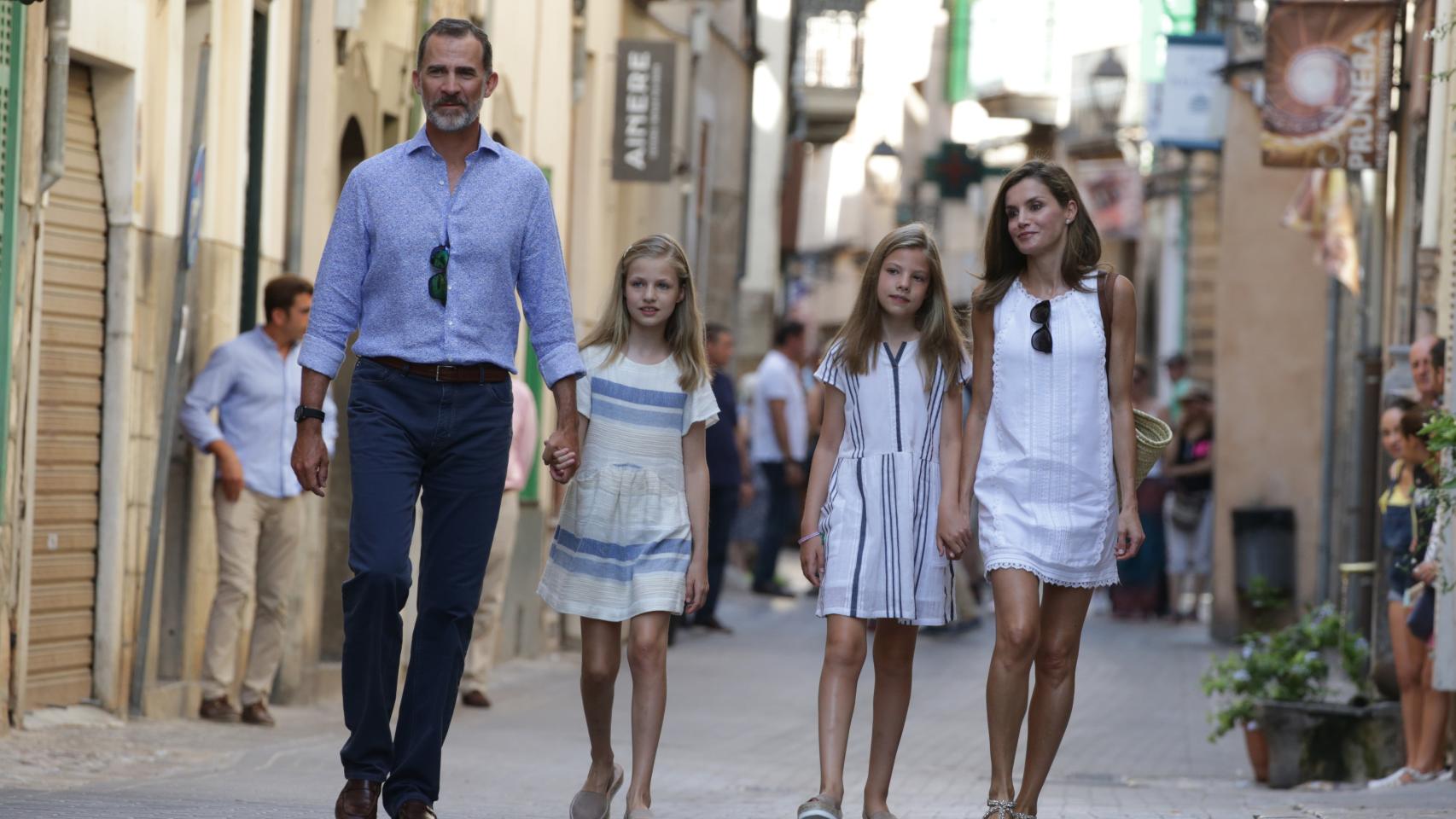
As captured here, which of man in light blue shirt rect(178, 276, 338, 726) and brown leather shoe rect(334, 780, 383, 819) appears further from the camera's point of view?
man in light blue shirt rect(178, 276, 338, 726)

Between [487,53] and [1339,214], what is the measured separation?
13.2 meters

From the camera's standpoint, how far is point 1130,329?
22.9 ft

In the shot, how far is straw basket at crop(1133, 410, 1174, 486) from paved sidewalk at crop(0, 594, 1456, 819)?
132 cm

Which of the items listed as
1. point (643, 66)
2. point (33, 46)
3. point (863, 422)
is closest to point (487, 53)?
point (863, 422)

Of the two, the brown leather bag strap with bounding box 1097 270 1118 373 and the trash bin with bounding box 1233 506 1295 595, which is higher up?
the brown leather bag strap with bounding box 1097 270 1118 373

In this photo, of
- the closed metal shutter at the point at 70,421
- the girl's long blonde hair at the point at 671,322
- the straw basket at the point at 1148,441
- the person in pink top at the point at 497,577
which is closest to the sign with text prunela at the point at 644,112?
the person in pink top at the point at 497,577

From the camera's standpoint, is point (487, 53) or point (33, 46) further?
point (33, 46)

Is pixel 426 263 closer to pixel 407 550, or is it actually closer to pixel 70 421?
pixel 407 550

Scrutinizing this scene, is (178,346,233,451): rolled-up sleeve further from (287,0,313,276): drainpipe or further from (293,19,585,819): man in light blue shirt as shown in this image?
(293,19,585,819): man in light blue shirt

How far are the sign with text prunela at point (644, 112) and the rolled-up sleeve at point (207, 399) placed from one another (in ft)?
26.3

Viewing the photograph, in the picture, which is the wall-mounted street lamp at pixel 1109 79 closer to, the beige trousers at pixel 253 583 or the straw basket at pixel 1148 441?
the beige trousers at pixel 253 583

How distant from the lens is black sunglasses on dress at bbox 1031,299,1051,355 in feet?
22.7

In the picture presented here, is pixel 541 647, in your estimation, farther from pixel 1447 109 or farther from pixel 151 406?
pixel 1447 109

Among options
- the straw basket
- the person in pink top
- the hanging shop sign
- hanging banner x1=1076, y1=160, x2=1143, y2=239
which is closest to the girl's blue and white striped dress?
the straw basket
